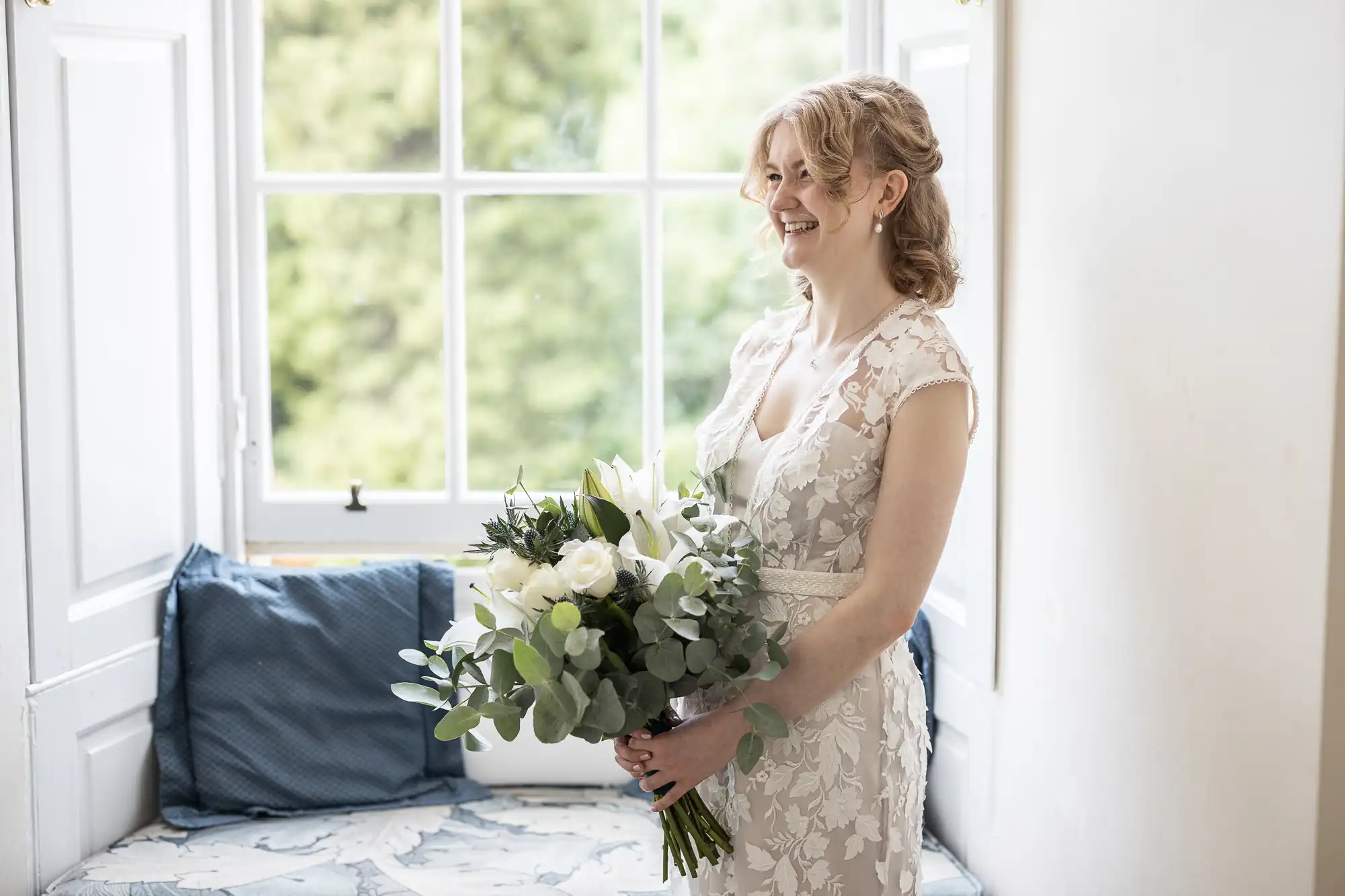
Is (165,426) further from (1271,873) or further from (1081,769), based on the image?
(1271,873)

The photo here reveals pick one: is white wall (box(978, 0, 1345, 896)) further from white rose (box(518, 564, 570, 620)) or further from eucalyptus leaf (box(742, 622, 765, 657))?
white rose (box(518, 564, 570, 620))

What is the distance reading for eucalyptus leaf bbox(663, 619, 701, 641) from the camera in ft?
→ 4.12

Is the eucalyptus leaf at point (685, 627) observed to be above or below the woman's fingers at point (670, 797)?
above

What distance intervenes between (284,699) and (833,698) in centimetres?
126

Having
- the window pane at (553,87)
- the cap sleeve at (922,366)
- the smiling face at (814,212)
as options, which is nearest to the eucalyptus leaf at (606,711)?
the cap sleeve at (922,366)

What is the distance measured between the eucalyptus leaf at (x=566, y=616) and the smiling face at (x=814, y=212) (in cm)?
60

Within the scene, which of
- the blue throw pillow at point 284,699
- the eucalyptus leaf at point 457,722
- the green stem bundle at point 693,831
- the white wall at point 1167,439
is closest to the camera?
the white wall at point 1167,439

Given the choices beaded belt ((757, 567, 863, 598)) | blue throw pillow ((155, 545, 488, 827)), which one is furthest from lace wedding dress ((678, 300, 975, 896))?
blue throw pillow ((155, 545, 488, 827))

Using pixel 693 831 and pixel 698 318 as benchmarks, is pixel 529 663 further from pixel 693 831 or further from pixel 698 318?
pixel 698 318

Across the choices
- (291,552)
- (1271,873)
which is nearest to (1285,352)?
(1271,873)

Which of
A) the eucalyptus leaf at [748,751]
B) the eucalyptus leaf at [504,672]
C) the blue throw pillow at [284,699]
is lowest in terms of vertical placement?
the blue throw pillow at [284,699]

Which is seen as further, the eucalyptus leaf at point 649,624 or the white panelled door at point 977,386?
the white panelled door at point 977,386

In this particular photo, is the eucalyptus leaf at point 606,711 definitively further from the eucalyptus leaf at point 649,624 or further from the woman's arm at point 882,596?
the woman's arm at point 882,596

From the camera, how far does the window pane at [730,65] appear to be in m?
2.50
